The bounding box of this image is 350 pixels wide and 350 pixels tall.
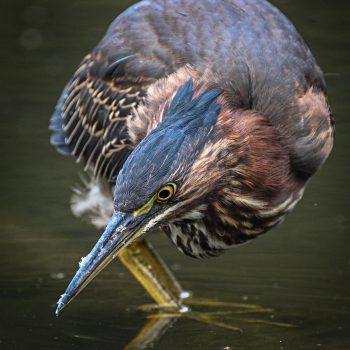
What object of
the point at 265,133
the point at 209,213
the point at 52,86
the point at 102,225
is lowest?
the point at 52,86

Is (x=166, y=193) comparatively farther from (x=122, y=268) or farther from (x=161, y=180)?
(x=122, y=268)

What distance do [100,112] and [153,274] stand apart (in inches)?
43.0

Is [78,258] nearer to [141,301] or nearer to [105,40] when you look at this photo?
[141,301]

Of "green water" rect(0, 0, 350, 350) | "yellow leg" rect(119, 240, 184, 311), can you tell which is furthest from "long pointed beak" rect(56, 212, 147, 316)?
"yellow leg" rect(119, 240, 184, 311)

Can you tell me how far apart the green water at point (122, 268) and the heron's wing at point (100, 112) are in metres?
0.71

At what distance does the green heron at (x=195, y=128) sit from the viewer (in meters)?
5.11

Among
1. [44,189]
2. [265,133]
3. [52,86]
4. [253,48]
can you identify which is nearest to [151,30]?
[253,48]

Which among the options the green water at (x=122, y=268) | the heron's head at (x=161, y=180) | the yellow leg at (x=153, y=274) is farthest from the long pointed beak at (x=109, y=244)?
the yellow leg at (x=153, y=274)

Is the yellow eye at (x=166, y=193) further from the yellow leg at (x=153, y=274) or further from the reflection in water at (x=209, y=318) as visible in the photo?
the yellow leg at (x=153, y=274)

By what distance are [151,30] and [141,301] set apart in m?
1.72

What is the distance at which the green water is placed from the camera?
6.37m

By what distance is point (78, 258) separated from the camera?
24.5 feet

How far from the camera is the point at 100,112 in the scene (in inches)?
278

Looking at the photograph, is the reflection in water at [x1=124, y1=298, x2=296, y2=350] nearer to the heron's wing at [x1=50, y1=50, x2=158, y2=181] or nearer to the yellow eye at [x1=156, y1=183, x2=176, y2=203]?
the heron's wing at [x1=50, y1=50, x2=158, y2=181]
